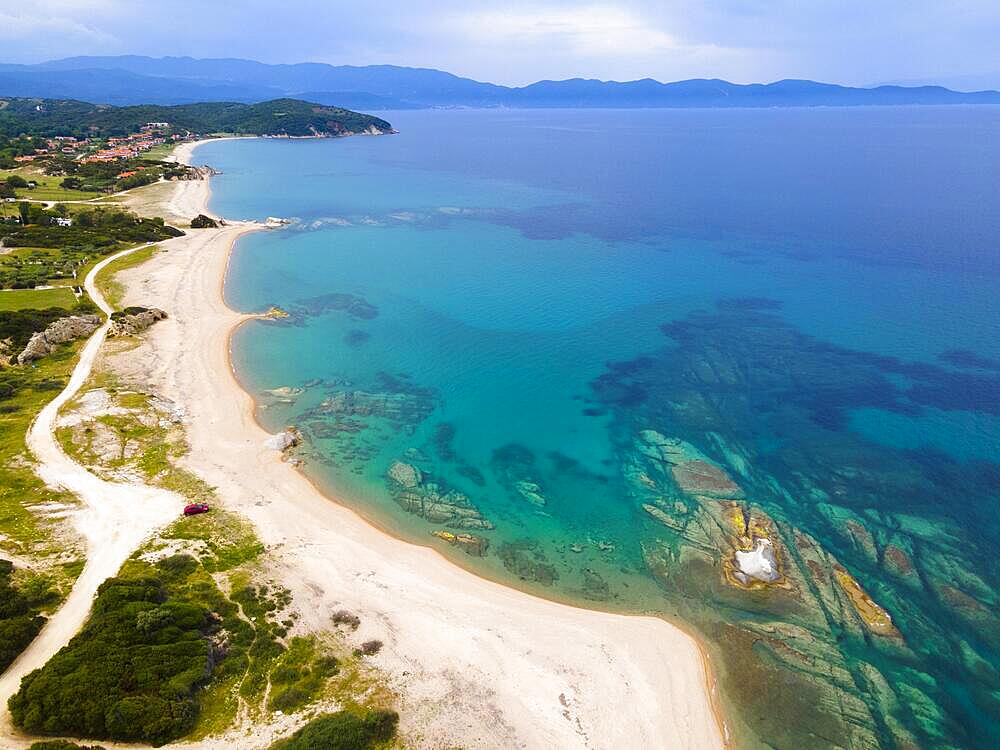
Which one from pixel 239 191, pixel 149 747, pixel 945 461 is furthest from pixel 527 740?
pixel 239 191

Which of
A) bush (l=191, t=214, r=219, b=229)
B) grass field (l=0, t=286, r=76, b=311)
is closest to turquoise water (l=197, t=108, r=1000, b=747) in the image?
bush (l=191, t=214, r=219, b=229)

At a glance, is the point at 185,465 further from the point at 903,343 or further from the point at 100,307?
the point at 903,343

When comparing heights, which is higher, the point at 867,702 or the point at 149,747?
the point at 149,747

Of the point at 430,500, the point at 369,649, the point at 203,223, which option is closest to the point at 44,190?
the point at 203,223

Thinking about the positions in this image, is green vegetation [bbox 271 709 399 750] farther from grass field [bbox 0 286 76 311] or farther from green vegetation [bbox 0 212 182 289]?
green vegetation [bbox 0 212 182 289]

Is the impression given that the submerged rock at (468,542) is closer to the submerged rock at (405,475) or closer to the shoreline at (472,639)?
the shoreline at (472,639)

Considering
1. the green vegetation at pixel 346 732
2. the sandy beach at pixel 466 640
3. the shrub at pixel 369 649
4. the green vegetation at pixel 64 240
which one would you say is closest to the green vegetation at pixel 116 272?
the green vegetation at pixel 64 240
